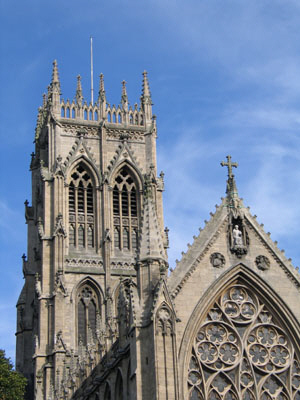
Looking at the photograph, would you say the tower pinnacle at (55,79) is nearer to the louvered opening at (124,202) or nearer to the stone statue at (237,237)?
the louvered opening at (124,202)

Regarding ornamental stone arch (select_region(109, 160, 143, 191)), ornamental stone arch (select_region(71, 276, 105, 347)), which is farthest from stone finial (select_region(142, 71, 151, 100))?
ornamental stone arch (select_region(71, 276, 105, 347))

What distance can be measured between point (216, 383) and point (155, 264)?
17.0 feet

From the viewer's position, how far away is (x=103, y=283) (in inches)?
2581

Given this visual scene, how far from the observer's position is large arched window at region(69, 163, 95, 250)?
67000 millimetres

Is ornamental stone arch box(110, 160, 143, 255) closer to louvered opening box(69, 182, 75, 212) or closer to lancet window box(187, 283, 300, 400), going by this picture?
louvered opening box(69, 182, 75, 212)

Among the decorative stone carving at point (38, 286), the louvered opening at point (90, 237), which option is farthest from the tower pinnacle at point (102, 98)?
the decorative stone carving at point (38, 286)

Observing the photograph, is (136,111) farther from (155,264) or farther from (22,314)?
(155,264)

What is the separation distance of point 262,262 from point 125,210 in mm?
26784

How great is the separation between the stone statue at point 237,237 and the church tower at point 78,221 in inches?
697

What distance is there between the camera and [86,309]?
64875mm

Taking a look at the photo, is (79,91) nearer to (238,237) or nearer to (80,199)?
(80,199)

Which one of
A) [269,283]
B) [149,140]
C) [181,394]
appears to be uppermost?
[149,140]

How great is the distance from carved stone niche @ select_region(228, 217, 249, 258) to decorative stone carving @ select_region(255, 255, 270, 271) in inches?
25.4

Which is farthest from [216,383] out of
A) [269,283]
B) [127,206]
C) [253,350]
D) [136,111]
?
[136,111]
